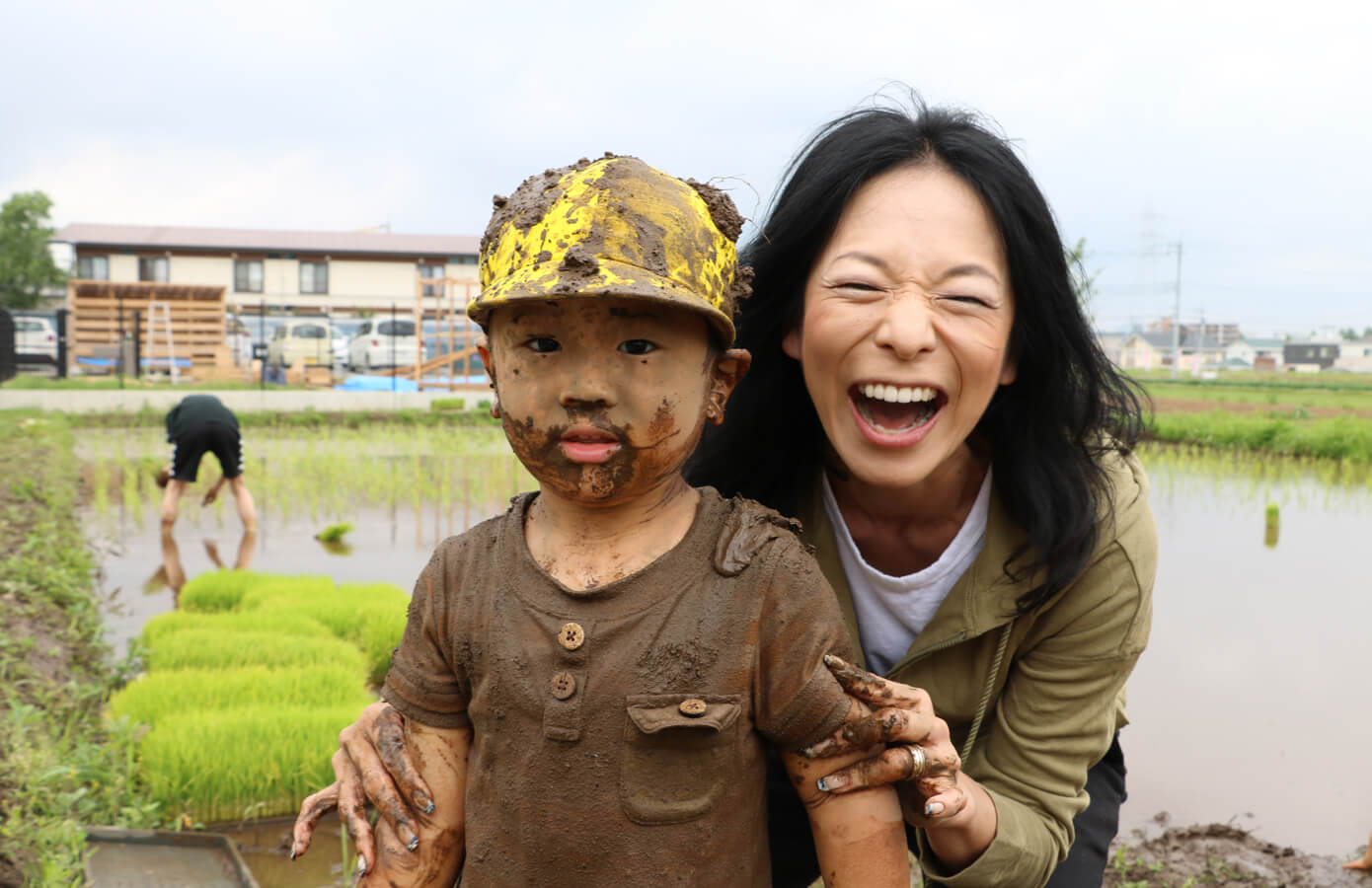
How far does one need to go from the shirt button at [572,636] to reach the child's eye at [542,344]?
1.17 ft

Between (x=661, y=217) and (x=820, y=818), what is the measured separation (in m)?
0.84

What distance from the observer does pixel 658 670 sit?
4.61 feet

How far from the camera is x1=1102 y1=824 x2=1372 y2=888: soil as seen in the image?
342cm

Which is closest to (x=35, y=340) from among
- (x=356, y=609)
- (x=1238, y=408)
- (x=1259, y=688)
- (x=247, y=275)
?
(x=247, y=275)

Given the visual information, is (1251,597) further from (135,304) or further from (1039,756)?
(135,304)

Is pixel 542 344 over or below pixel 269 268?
below

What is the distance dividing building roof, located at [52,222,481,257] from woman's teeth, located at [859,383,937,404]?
30110mm

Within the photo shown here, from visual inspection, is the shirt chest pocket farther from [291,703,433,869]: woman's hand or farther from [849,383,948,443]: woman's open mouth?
[849,383,948,443]: woman's open mouth

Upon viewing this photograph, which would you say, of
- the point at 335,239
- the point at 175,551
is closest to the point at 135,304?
the point at 335,239

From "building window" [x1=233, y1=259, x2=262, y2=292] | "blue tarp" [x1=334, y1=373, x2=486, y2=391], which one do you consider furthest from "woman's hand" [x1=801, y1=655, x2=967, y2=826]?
"building window" [x1=233, y1=259, x2=262, y2=292]

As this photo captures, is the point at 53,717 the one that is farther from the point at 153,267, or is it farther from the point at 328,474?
the point at 153,267

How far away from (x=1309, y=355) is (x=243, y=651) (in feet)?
214

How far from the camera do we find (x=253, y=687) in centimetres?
424

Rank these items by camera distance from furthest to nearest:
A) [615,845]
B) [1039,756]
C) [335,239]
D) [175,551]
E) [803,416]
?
[335,239]
[175,551]
[803,416]
[1039,756]
[615,845]
